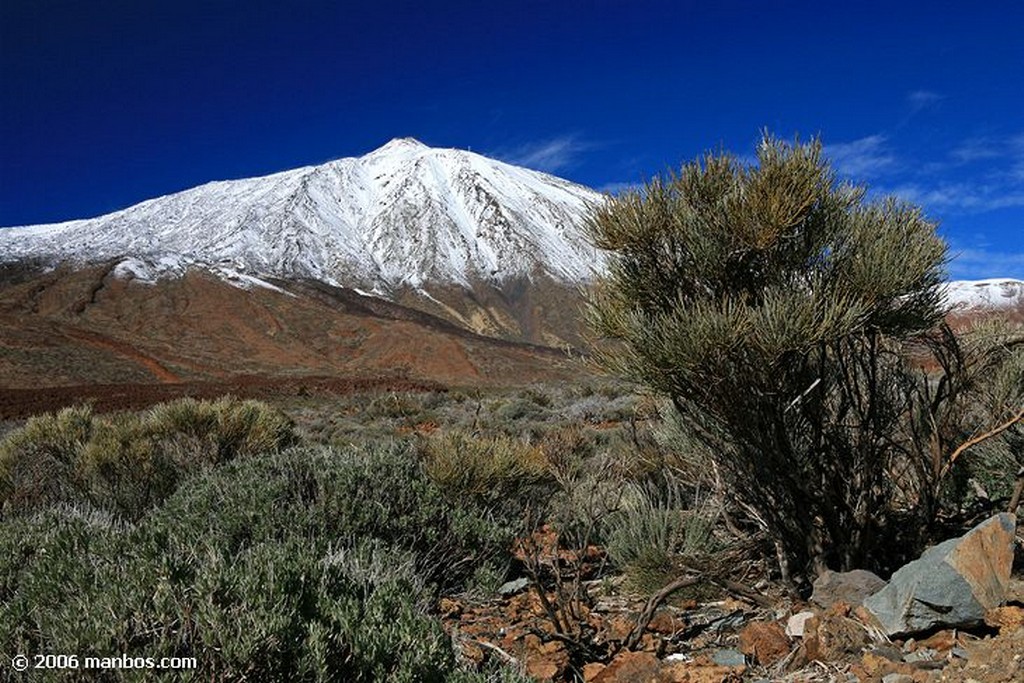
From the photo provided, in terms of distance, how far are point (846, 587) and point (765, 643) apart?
2.06ft

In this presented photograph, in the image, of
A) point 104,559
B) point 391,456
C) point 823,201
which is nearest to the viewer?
point 104,559

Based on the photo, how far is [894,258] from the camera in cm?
382

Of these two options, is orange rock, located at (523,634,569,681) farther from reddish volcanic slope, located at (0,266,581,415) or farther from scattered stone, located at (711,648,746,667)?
reddish volcanic slope, located at (0,266,581,415)

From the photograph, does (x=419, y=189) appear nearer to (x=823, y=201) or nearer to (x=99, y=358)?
(x=99, y=358)

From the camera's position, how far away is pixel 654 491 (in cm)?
607

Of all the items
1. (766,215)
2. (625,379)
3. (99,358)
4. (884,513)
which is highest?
(99,358)

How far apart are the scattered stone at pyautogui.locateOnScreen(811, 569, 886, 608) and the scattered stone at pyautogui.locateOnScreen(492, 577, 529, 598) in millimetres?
1972

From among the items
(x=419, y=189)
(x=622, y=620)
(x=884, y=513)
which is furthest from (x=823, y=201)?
(x=419, y=189)

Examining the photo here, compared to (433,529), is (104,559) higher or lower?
higher

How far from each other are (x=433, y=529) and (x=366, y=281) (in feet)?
328

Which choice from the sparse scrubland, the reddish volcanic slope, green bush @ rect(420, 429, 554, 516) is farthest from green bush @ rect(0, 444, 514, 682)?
the reddish volcanic slope

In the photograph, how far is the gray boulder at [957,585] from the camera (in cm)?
324

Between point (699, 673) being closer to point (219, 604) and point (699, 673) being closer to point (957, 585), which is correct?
point (957, 585)

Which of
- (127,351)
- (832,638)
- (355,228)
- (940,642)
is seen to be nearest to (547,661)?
(832,638)
